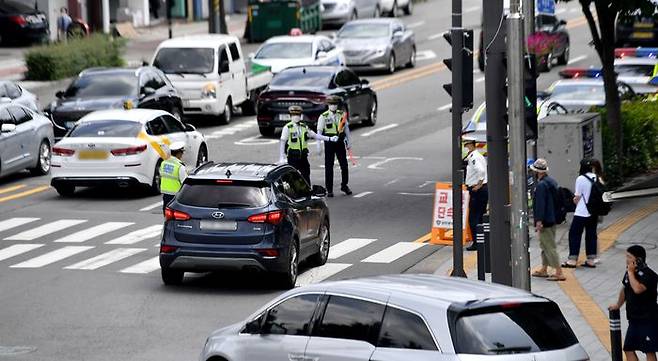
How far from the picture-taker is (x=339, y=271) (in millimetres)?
21797

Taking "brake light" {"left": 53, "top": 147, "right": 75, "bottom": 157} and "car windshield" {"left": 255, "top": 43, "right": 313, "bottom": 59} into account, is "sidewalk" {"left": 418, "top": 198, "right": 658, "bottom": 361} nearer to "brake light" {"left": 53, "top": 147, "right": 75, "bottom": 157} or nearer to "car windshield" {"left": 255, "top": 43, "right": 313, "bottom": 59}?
"brake light" {"left": 53, "top": 147, "right": 75, "bottom": 157}

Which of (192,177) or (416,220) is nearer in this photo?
(192,177)

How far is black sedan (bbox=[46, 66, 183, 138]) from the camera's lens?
33.5 metres

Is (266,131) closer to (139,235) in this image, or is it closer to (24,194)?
(24,194)

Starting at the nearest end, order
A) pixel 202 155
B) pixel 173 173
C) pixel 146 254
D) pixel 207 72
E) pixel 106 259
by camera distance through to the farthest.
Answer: pixel 106 259 < pixel 173 173 < pixel 146 254 < pixel 202 155 < pixel 207 72

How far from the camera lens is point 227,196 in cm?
2008

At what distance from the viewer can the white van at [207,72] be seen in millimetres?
37781

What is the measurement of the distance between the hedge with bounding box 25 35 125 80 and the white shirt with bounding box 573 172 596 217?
82.2 feet

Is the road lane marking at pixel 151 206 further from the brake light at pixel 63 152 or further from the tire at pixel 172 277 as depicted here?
the tire at pixel 172 277

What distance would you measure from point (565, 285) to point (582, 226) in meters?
1.12

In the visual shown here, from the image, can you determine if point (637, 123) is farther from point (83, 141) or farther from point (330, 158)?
point (83, 141)

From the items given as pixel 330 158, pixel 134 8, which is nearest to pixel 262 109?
pixel 330 158

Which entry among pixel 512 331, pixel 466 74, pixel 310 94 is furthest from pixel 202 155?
pixel 512 331

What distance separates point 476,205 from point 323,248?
270cm
